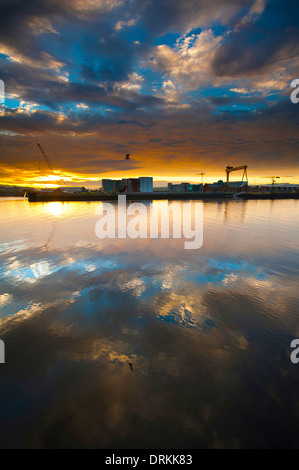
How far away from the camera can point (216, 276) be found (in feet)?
29.0

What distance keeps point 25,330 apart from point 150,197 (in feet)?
386

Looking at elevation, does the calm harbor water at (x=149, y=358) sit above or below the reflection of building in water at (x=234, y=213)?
below

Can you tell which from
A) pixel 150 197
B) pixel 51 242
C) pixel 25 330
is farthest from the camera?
pixel 150 197

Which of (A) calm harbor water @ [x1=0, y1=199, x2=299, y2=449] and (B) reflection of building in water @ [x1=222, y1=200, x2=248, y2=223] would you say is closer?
(A) calm harbor water @ [x1=0, y1=199, x2=299, y2=449]

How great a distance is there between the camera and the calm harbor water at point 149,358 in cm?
306

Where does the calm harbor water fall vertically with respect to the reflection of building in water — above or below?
below

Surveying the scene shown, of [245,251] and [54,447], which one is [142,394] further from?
[245,251]

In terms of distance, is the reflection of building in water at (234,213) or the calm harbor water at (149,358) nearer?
the calm harbor water at (149,358)

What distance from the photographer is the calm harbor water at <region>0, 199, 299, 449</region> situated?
306 centimetres

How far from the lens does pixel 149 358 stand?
4383 mm

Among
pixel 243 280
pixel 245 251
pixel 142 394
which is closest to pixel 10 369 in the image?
pixel 142 394

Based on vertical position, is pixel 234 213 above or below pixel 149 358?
above

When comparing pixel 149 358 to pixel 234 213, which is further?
pixel 234 213
